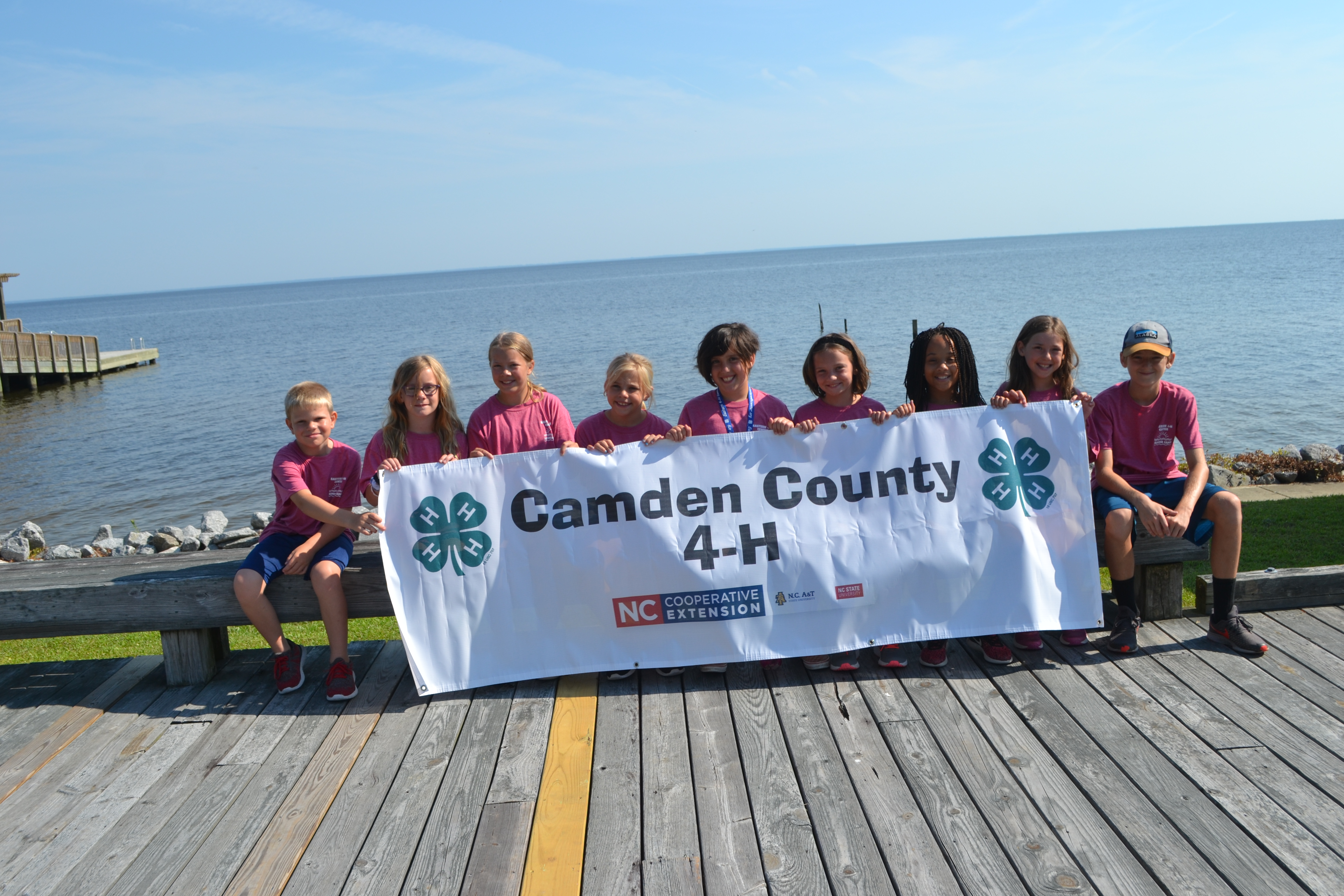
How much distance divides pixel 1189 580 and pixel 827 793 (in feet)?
16.6

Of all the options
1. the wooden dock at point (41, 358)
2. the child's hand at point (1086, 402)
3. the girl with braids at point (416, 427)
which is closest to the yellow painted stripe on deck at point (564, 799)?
the girl with braids at point (416, 427)

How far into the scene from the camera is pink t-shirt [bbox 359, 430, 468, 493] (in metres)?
4.77

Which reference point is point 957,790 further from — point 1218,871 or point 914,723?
point 1218,871

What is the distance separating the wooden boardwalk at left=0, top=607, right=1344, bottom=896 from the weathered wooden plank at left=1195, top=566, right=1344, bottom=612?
6.9 inches

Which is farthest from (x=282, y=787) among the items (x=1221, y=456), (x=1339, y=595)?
(x=1221, y=456)

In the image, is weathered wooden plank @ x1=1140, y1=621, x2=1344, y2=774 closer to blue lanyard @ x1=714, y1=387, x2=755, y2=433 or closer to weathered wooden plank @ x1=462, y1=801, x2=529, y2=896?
blue lanyard @ x1=714, y1=387, x2=755, y2=433

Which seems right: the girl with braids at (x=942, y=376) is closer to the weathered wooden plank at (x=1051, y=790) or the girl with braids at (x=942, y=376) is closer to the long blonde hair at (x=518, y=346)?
the weathered wooden plank at (x=1051, y=790)

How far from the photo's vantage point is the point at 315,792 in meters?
3.68

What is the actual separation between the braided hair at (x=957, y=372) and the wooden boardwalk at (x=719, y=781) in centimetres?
138

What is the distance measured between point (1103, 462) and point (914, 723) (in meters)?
1.89

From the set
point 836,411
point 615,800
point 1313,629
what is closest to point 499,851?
point 615,800

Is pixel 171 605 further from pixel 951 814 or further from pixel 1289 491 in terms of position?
pixel 1289 491

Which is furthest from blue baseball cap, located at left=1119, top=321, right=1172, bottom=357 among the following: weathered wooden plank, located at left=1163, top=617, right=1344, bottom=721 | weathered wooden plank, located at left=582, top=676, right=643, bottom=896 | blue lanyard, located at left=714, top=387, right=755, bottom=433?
weathered wooden plank, located at left=582, top=676, right=643, bottom=896

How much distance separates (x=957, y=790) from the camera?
342cm
